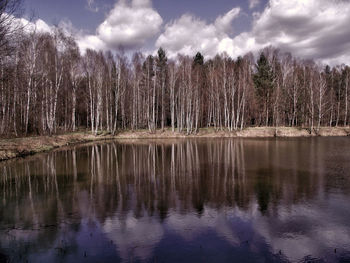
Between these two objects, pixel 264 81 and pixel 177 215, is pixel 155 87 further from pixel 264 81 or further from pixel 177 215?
pixel 177 215

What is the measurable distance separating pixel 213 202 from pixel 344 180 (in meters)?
7.67

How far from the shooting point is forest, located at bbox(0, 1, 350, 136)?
3281 centimetres

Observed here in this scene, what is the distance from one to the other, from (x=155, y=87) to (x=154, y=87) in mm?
6985

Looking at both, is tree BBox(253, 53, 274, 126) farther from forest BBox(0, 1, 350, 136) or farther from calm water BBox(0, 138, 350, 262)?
calm water BBox(0, 138, 350, 262)

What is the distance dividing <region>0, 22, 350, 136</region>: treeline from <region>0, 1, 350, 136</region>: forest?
125mm

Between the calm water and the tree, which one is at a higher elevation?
the tree

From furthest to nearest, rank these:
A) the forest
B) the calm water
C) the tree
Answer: the tree
the forest
the calm water

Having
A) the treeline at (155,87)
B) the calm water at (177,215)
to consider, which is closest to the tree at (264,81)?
the treeline at (155,87)

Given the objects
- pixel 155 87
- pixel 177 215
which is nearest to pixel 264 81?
pixel 155 87

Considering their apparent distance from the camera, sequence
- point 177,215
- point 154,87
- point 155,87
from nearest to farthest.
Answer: point 177,215
point 154,87
point 155,87

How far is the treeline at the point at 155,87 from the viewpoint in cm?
3300

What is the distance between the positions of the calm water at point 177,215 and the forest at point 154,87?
20449 millimetres

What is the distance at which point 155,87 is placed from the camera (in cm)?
5131

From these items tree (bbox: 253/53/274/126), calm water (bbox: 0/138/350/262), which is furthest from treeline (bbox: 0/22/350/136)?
calm water (bbox: 0/138/350/262)
